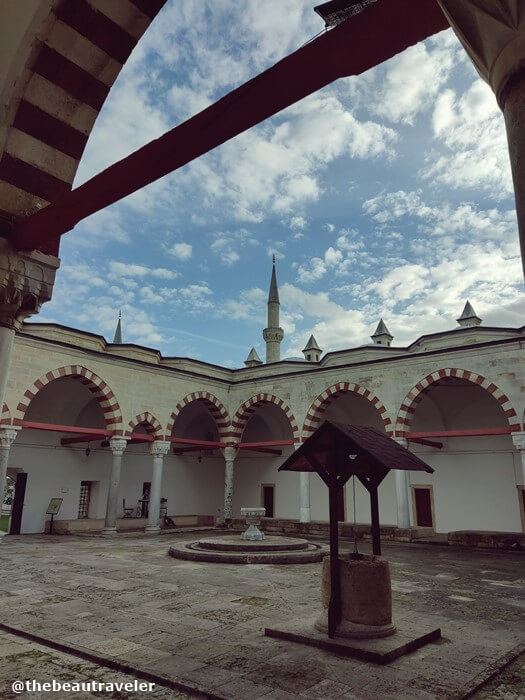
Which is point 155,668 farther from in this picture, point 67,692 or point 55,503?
point 55,503

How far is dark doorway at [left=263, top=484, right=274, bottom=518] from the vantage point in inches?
738

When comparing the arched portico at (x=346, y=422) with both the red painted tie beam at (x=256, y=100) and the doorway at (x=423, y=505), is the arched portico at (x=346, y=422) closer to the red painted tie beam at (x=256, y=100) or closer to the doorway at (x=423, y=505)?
the doorway at (x=423, y=505)

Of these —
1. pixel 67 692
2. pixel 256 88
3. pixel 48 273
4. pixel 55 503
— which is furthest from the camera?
pixel 55 503

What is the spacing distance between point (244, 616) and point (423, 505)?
39.1ft

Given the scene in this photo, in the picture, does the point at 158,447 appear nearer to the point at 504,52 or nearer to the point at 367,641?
the point at 367,641

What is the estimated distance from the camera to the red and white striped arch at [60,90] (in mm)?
3219

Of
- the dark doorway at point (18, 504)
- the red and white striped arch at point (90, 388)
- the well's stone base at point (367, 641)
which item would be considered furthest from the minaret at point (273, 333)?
the well's stone base at point (367, 641)

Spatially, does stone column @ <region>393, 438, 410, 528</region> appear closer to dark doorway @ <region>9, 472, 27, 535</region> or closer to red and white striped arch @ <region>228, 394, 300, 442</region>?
red and white striped arch @ <region>228, 394, 300, 442</region>

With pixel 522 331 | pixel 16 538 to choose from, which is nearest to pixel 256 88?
pixel 522 331

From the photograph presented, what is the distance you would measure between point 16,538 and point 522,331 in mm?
13807

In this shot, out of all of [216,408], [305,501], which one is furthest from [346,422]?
[216,408]

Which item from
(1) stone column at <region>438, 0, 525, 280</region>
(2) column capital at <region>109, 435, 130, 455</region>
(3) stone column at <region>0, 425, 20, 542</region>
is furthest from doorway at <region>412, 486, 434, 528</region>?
(1) stone column at <region>438, 0, 525, 280</region>

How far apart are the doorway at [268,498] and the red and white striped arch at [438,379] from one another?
24.0 ft

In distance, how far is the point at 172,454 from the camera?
1853cm
